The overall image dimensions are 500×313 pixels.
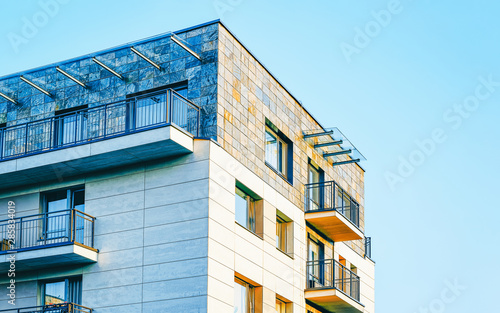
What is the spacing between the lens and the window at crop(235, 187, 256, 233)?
30.6 metres

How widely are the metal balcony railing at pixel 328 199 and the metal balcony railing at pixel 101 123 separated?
805 centimetres

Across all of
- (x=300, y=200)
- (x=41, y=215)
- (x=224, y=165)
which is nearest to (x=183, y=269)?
(x=224, y=165)

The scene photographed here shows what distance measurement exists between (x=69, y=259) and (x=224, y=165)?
18.7ft

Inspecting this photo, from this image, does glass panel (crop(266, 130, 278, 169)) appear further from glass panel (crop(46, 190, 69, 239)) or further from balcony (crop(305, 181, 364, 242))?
glass panel (crop(46, 190, 69, 239))

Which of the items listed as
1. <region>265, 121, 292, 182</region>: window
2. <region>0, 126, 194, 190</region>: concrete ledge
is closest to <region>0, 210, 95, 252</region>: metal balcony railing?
<region>0, 126, 194, 190</region>: concrete ledge

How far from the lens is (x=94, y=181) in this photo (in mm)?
29953

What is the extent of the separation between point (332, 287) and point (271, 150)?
5.67 m

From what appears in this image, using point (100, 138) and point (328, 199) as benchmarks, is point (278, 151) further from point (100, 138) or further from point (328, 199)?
point (100, 138)

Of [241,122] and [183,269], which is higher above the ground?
[241,122]

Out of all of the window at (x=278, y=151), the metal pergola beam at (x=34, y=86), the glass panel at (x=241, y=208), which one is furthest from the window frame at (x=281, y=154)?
the metal pergola beam at (x=34, y=86)

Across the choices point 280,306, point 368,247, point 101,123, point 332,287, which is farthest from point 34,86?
point 368,247

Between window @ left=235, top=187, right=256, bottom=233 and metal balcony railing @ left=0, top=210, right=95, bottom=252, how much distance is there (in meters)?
4.85

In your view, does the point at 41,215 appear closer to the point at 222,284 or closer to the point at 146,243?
the point at 146,243

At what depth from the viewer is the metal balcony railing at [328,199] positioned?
3600 centimetres
